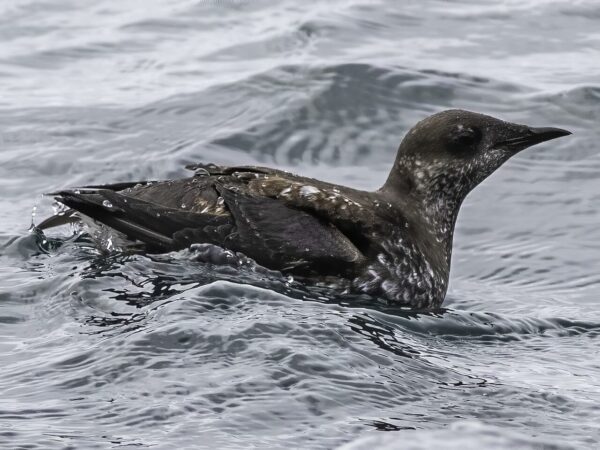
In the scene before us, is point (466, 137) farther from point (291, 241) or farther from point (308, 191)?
point (291, 241)

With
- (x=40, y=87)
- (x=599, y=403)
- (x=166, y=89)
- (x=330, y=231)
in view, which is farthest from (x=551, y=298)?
(x=40, y=87)

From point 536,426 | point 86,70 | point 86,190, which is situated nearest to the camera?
point 536,426

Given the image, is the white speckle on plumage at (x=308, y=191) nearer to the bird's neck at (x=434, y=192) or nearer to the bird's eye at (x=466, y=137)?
the bird's neck at (x=434, y=192)

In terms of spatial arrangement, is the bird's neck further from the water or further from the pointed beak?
the water

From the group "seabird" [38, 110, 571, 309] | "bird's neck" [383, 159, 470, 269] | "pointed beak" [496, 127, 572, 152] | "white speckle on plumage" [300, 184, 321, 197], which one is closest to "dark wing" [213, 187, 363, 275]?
"seabird" [38, 110, 571, 309]

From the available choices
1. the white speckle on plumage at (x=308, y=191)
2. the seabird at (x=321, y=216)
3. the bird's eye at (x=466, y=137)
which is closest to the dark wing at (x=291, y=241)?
the seabird at (x=321, y=216)

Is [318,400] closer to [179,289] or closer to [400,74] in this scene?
[179,289]

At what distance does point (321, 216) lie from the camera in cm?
A: 782

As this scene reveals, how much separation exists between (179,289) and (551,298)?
8.63ft

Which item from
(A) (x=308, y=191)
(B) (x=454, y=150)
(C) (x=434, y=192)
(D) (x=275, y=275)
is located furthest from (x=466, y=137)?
(D) (x=275, y=275)

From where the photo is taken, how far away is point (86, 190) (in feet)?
26.6

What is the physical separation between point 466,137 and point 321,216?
4.12 feet

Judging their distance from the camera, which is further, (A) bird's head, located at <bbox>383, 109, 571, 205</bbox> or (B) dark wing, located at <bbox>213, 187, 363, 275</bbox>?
(A) bird's head, located at <bbox>383, 109, 571, 205</bbox>

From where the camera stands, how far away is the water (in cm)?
598
